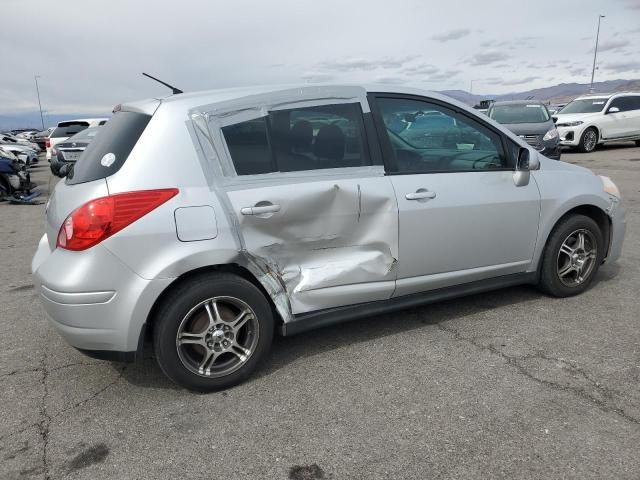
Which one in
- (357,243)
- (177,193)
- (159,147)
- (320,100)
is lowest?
(357,243)

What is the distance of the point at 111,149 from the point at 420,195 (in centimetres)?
192

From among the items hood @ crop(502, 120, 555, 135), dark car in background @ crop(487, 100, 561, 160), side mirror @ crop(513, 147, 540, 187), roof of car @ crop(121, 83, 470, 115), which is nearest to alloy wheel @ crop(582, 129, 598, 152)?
dark car in background @ crop(487, 100, 561, 160)

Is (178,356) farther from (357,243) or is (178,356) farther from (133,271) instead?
(357,243)

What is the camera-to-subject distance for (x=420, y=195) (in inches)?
134

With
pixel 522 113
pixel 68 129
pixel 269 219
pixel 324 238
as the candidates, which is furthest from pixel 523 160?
pixel 68 129

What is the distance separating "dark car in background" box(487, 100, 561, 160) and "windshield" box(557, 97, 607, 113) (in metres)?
4.87

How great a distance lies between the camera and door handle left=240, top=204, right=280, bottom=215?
2.93 metres

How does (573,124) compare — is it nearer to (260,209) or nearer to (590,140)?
(590,140)

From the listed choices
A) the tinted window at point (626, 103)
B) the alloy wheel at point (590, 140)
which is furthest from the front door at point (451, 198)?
the tinted window at point (626, 103)

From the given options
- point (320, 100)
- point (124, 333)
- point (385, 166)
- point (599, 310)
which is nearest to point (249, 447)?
point (124, 333)

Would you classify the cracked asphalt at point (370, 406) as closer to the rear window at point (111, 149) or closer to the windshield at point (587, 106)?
the rear window at point (111, 149)

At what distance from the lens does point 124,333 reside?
109 inches

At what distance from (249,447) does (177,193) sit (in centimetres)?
136

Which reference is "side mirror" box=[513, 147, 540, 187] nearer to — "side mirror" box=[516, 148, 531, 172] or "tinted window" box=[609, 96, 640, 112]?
"side mirror" box=[516, 148, 531, 172]
